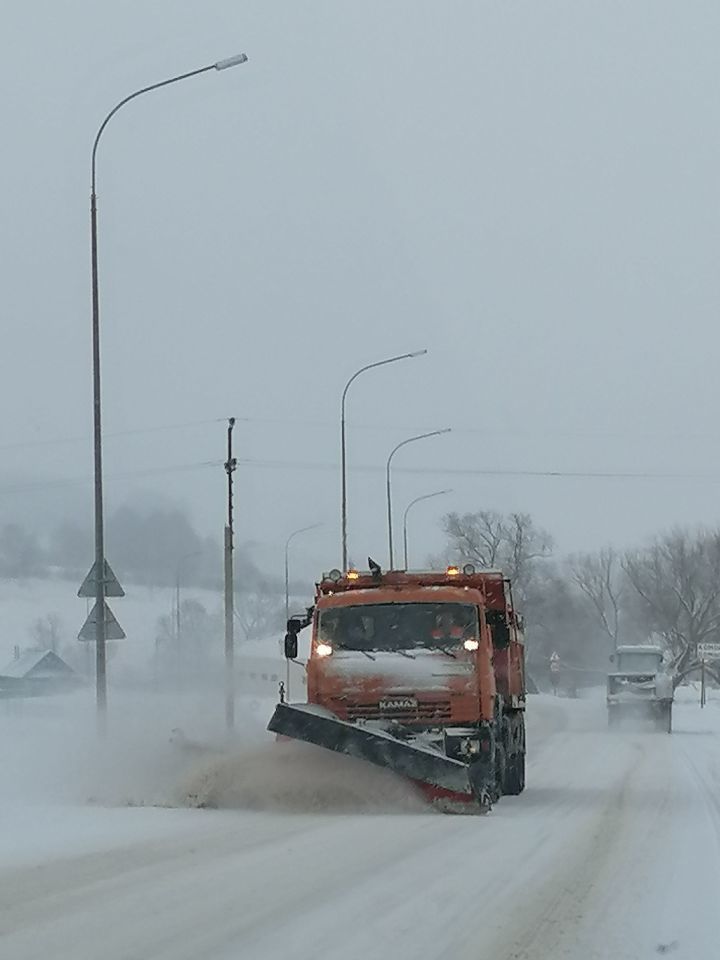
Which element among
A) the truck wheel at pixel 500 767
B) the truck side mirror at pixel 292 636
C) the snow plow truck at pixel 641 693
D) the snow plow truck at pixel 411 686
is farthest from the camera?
the snow plow truck at pixel 641 693

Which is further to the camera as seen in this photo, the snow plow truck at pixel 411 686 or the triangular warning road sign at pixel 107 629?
the triangular warning road sign at pixel 107 629

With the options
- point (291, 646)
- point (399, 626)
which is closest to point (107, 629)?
point (291, 646)

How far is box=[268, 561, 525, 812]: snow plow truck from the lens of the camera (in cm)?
1703

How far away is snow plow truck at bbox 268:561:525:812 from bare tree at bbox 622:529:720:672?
219 feet

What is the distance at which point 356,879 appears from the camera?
11.0 meters

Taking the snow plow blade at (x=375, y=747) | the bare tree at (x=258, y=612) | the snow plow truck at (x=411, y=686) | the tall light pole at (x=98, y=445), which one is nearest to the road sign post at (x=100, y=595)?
the tall light pole at (x=98, y=445)

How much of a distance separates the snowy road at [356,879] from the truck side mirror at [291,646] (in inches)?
75.5

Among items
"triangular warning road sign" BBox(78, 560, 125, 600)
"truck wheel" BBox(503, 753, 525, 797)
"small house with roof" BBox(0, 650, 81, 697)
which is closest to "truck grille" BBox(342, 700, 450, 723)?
"truck wheel" BBox(503, 753, 525, 797)

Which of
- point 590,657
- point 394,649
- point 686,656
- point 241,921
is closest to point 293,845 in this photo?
point 241,921

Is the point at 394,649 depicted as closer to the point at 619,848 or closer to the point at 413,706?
the point at 413,706

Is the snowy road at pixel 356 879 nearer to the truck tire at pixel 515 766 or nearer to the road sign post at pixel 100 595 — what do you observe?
the truck tire at pixel 515 766

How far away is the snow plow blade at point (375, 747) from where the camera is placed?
16.8 m

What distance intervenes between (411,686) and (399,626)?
929mm

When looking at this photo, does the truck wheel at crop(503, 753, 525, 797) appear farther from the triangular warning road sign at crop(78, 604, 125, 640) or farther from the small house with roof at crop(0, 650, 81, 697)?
the small house with roof at crop(0, 650, 81, 697)
